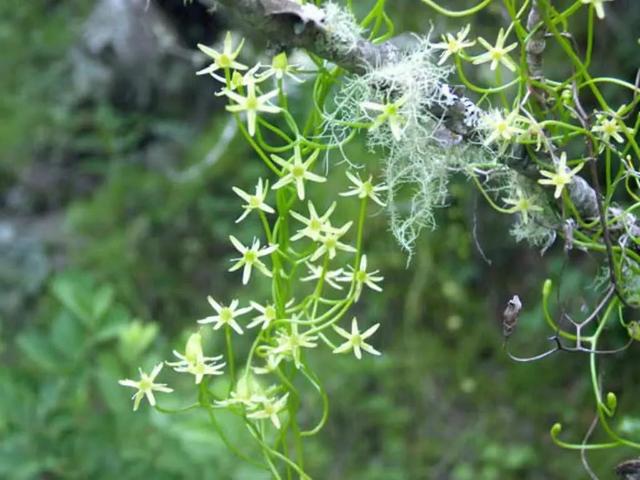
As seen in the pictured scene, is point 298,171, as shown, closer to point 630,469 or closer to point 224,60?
point 224,60

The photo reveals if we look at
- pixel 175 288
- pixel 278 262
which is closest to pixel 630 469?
pixel 278 262

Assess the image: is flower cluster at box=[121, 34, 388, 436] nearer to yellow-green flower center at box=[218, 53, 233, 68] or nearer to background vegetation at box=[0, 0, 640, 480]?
yellow-green flower center at box=[218, 53, 233, 68]

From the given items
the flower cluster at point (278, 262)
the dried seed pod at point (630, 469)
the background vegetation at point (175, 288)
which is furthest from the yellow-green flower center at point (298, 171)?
the background vegetation at point (175, 288)

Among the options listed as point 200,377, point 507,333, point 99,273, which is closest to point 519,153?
point 507,333

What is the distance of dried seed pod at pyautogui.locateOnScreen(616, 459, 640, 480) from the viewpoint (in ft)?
1.95

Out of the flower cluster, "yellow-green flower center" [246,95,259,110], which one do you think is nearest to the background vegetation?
the flower cluster

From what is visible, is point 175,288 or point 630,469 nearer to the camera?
point 630,469

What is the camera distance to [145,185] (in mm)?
2229

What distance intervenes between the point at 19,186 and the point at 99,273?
1.62ft

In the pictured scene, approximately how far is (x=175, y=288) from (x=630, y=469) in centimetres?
165

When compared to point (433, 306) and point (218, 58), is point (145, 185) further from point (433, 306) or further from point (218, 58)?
point (218, 58)

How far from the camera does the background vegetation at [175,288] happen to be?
1312 mm

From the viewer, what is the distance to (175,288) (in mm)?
2164

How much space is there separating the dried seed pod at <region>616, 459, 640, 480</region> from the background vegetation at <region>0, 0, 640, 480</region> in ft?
2.02
